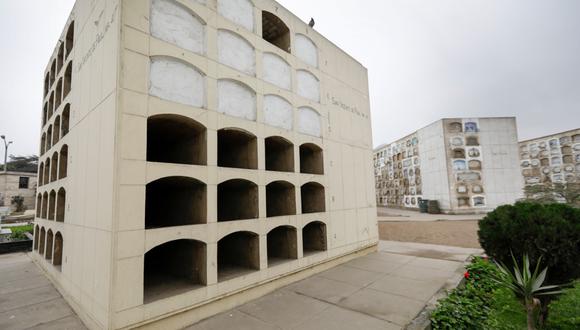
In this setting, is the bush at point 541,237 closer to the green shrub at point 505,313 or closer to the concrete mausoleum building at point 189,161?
the green shrub at point 505,313

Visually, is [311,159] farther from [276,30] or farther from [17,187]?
[17,187]

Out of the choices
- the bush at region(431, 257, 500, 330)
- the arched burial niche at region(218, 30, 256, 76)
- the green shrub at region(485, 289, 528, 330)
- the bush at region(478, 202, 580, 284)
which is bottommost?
the green shrub at region(485, 289, 528, 330)

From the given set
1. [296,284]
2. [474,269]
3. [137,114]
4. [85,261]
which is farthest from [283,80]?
[474,269]

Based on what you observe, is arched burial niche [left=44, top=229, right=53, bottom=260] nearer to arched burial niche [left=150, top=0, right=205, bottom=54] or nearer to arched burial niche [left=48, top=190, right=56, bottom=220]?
arched burial niche [left=48, top=190, right=56, bottom=220]

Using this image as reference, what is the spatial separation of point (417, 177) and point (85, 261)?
123 feet

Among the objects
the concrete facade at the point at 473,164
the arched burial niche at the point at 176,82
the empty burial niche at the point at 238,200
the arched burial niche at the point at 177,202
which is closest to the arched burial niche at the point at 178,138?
the arched burial niche at the point at 176,82

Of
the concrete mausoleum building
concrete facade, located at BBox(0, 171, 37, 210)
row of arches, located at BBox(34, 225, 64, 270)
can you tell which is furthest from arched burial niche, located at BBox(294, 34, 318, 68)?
concrete facade, located at BBox(0, 171, 37, 210)

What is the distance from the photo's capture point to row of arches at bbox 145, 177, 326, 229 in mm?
6125

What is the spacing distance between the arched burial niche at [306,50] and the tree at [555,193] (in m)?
27.6

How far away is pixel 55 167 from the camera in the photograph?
949 cm

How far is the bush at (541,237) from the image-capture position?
203 inches

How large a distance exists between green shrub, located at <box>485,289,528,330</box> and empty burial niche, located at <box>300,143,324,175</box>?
19.0ft

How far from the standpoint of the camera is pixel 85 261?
5500 mm

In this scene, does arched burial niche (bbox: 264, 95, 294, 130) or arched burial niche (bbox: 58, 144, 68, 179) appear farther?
arched burial niche (bbox: 58, 144, 68, 179)
